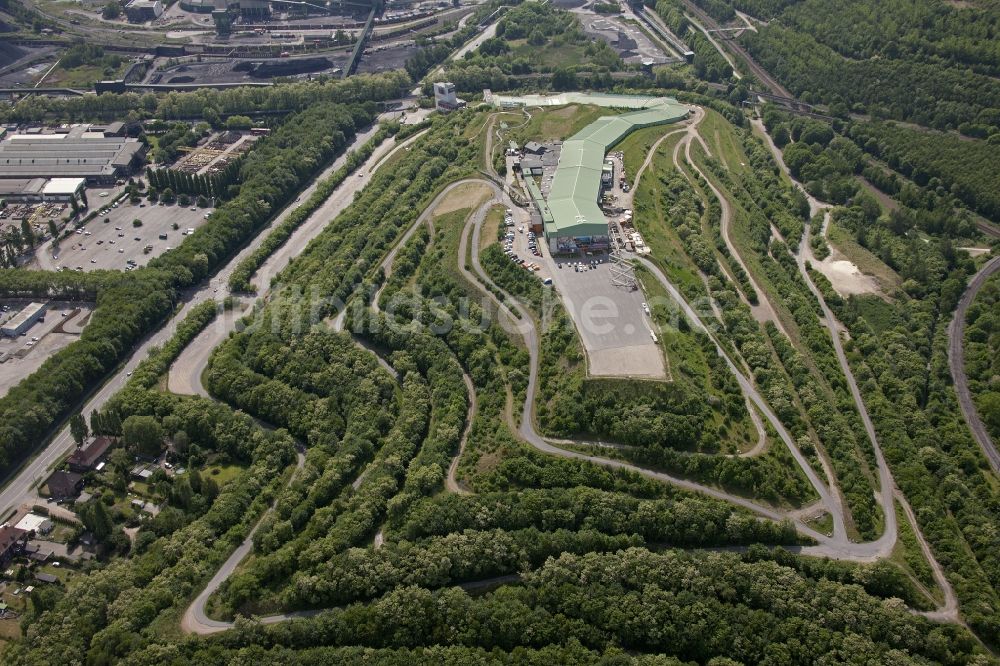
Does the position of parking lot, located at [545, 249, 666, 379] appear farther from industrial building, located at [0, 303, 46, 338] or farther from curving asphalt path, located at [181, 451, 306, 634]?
industrial building, located at [0, 303, 46, 338]

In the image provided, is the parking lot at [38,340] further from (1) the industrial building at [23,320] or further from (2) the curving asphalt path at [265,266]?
(2) the curving asphalt path at [265,266]

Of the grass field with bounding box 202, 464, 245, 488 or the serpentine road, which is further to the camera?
the grass field with bounding box 202, 464, 245, 488

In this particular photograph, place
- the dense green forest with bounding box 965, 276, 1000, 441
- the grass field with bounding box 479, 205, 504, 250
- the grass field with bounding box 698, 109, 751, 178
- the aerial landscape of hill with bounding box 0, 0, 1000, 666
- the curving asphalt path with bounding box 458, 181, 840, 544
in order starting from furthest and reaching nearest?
the grass field with bounding box 698, 109, 751, 178, the grass field with bounding box 479, 205, 504, 250, the dense green forest with bounding box 965, 276, 1000, 441, the curving asphalt path with bounding box 458, 181, 840, 544, the aerial landscape of hill with bounding box 0, 0, 1000, 666

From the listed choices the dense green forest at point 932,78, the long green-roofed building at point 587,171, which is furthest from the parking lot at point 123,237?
the dense green forest at point 932,78

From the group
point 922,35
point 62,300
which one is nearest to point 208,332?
point 62,300

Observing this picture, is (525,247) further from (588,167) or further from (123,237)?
(123,237)

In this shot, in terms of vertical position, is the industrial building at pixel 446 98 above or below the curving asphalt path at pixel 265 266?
above

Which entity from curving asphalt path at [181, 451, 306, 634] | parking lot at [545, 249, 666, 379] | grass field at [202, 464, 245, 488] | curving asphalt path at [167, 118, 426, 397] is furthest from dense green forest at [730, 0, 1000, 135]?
curving asphalt path at [181, 451, 306, 634]
